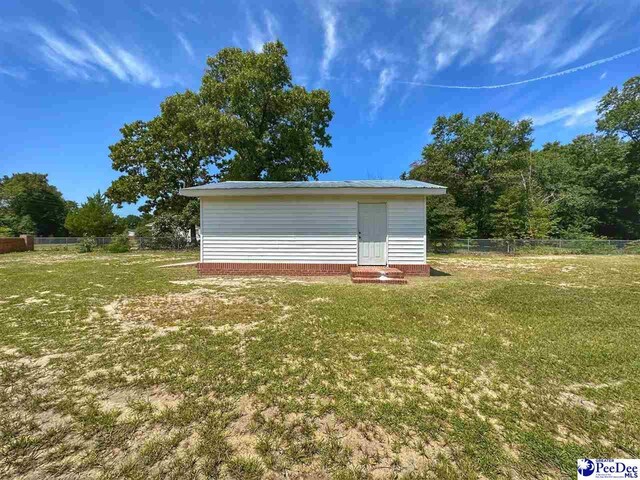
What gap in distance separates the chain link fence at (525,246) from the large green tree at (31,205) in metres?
41.7

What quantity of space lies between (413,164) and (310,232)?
19969 millimetres

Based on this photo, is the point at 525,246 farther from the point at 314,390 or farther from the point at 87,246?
the point at 87,246

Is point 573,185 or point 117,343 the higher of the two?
point 573,185

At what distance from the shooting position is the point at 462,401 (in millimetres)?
2312

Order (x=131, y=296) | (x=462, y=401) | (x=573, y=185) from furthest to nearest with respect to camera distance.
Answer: (x=573, y=185), (x=131, y=296), (x=462, y=401)

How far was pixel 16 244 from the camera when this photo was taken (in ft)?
61.2

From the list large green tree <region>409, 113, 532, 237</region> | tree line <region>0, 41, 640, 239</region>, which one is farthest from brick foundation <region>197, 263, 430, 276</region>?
large green tree <region>409, 113, 532, 237</region>

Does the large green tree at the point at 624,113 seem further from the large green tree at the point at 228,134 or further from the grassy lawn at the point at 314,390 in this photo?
the grassy lawn at the point at 314,390

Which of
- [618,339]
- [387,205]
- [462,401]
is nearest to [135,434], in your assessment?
[462,401]

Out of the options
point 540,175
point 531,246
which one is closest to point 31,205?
point 531,246

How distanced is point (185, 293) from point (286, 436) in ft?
15.7

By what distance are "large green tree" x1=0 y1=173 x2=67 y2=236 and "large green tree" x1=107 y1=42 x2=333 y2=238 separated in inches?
840

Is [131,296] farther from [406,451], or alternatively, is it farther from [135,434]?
[406,451]

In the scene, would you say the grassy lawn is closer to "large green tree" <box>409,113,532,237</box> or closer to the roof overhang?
the roof overhang
